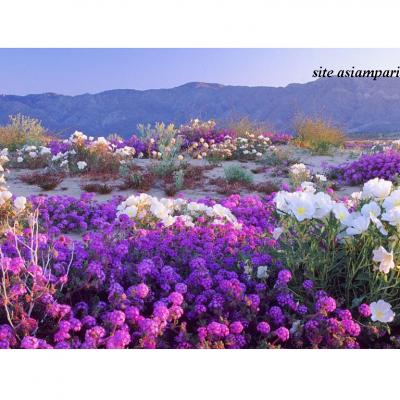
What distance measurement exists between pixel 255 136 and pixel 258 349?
13558mm

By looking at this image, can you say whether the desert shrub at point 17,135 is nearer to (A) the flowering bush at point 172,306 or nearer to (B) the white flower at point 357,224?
(A) the flowering bush at point 172,306

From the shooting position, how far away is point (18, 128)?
14617 millimetres

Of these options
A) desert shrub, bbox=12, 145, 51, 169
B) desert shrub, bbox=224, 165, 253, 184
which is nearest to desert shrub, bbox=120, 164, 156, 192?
desert shrub, bbox=224, 165, 253, 184

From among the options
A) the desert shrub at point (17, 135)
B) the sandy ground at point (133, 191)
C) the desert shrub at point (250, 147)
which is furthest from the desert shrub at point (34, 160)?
the desert shrub at point (250, 147)

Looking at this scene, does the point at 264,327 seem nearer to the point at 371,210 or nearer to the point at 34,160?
the point at 371,210

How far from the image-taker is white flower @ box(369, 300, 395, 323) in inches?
118

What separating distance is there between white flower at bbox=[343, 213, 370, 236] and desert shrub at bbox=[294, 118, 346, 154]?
38.9 feet

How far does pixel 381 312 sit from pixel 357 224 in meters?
0.51

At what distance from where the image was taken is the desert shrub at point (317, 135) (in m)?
14.8

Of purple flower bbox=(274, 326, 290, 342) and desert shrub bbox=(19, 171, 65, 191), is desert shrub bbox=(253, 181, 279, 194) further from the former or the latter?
purple flower bbox=(274, 326, 290, 342)

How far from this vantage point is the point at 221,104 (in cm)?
6800

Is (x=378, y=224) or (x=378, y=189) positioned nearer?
(x=378, y=224)

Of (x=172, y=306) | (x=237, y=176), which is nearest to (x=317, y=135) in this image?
(x=237, y=176)
